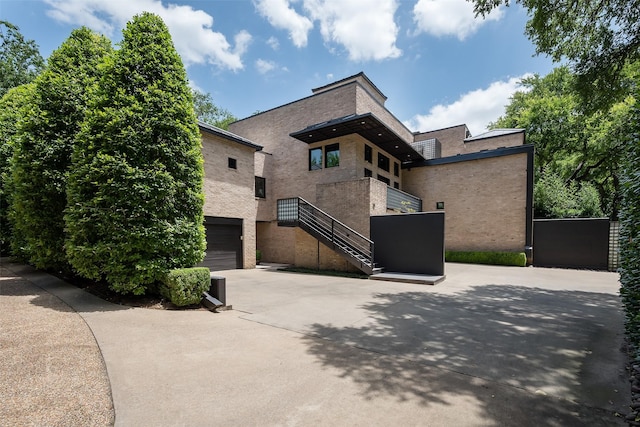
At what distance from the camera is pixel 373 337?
184 inches

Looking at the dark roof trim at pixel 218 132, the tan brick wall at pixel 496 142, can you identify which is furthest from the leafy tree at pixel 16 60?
the tan brick wall at pixel 496 142

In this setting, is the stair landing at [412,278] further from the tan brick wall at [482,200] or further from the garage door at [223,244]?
the tan brick wall at [482,200]

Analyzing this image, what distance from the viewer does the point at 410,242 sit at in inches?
457

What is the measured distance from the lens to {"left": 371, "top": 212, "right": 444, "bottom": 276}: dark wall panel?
1095 centimetres

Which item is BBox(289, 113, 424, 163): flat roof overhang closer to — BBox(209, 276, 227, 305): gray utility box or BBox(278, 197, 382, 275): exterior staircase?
BBox(278, 197, 382, 275): exterior staircase

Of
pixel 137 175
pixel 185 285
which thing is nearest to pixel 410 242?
pixel 185 285

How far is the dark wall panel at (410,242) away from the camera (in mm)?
10945

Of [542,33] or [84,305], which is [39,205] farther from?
[542,33]

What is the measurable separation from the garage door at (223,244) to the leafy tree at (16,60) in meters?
20.2

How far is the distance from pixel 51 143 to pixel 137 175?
4.58 meters

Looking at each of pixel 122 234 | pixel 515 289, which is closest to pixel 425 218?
pixel 515 289

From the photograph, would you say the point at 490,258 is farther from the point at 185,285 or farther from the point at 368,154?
the point at 185,285

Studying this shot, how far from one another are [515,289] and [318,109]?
14.0 m

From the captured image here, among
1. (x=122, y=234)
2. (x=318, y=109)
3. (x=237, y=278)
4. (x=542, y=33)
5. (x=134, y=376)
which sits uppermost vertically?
(x=318, y=109)
